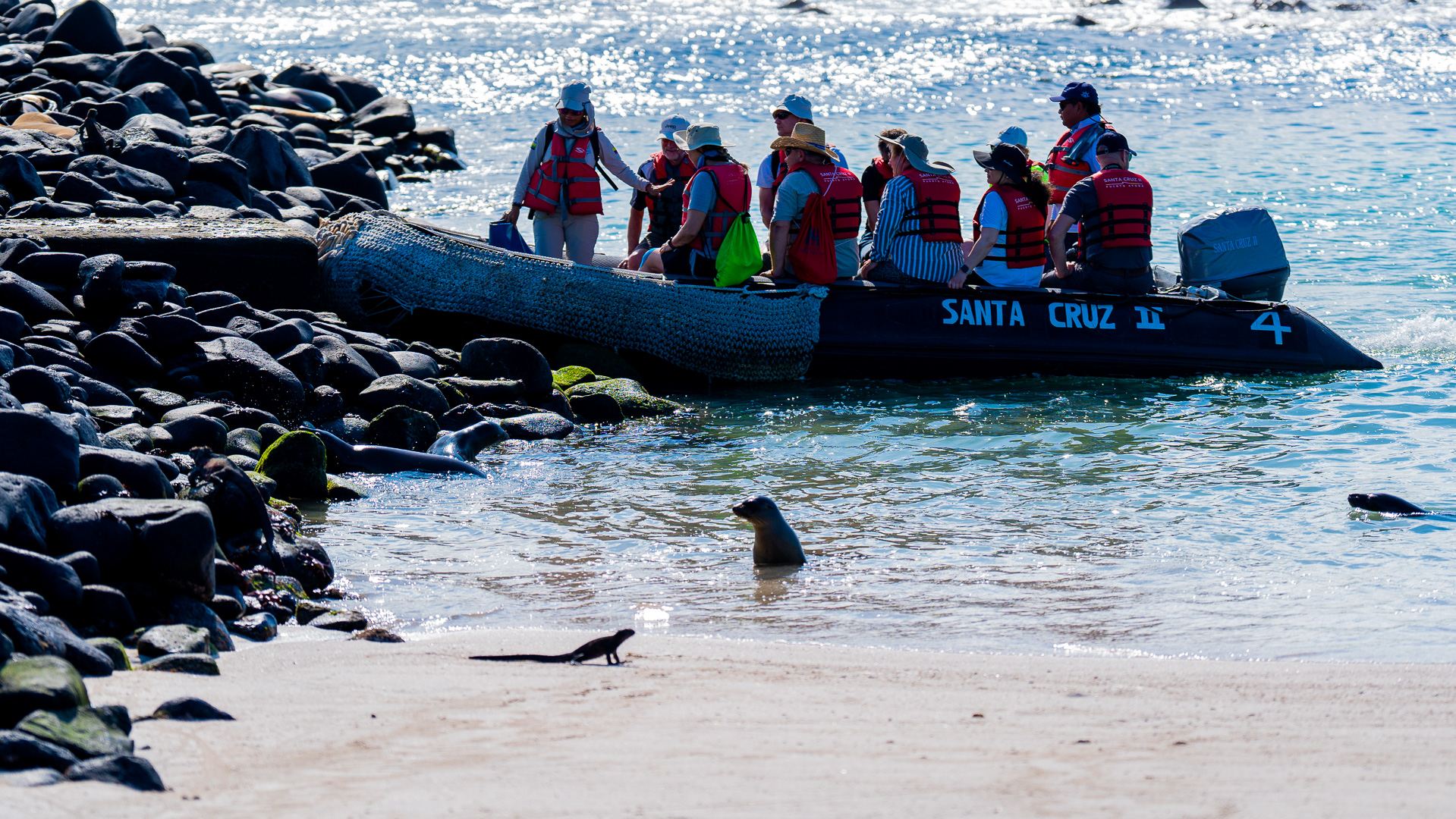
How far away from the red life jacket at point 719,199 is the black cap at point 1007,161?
66.9 inches

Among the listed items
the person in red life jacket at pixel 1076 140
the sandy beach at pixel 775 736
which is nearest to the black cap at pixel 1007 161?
the person in red life jacket at pixel 1076 140

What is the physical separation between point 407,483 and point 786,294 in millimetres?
3451

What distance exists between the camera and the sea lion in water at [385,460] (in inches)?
307

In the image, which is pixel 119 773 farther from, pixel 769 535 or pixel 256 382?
pixel 256 382

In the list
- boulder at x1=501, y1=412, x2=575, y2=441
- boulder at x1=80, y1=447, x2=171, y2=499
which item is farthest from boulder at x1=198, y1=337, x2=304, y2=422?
boulder at x1=80, y1=447, x2=171, y2=499

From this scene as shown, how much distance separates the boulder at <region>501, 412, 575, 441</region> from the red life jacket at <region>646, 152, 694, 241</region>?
2197mm

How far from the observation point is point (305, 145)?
60.7ft

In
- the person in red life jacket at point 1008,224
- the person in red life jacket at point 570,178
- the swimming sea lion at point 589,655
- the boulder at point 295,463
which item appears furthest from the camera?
the person in red life jacket at point 570,178

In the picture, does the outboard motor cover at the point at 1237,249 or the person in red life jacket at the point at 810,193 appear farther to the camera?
the outboard motor cover at the point at 1237,249

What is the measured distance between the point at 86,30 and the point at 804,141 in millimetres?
13189

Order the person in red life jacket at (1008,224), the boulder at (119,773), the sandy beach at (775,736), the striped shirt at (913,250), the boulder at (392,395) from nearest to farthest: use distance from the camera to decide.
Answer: the boulder at (119,773) → the sandy beach at (775,736) → the boulder at (392,395) → the person in red life jacket at (1008,224) → the striped shirt at (913,250)

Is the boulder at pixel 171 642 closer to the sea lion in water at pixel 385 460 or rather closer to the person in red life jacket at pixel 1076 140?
the sea lion in water at pixel 385 460

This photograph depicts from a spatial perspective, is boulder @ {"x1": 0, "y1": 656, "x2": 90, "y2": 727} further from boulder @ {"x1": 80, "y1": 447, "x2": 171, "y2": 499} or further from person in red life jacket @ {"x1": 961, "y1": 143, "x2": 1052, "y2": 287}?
person in red life jacket @ {"x1": 961, "y1": 143, "x2": 1052, "y2": 287}

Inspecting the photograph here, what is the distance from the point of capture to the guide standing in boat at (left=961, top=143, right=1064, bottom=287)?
30.9 ft
